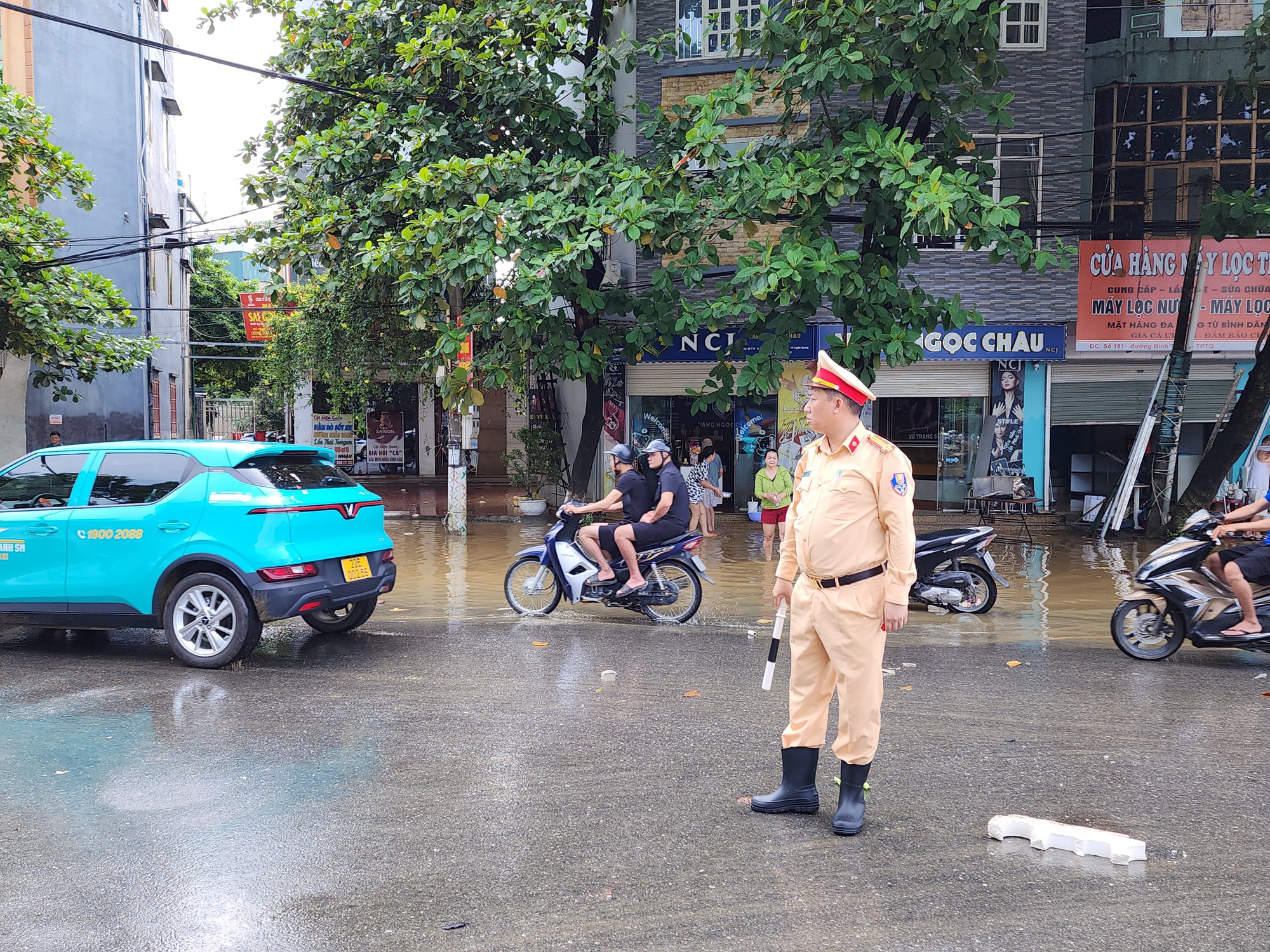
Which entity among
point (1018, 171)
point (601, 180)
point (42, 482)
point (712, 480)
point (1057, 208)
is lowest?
point (712, 480)

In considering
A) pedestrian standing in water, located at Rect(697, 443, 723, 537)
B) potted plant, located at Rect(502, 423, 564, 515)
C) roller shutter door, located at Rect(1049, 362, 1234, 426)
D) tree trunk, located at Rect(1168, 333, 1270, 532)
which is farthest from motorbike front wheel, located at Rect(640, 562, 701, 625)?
roller shutter door, located at Rect(1049, 362, 1234, 426)

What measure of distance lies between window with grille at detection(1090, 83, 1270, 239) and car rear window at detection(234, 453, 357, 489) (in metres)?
13.6

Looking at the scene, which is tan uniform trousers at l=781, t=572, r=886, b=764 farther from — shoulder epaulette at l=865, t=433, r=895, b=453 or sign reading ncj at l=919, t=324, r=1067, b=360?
sign reading ncj at l=919, t=324, r=1067, b=360

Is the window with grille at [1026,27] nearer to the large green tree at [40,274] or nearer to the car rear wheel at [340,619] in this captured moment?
the car rear wheel at [340,619]

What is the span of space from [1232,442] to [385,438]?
22.0m

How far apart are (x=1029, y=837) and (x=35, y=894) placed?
150 inches

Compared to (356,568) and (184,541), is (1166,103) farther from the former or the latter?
(184,541)

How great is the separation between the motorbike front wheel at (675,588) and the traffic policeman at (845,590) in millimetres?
4857

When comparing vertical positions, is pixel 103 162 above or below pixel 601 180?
above

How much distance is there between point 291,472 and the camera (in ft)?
25.6

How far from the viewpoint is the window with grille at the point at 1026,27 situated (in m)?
17.2

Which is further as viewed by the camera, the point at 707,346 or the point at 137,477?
the point at 707,346

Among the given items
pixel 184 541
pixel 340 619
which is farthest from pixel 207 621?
pixel 340 619

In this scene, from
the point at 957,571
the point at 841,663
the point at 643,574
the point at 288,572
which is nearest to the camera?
the point at 841,663
